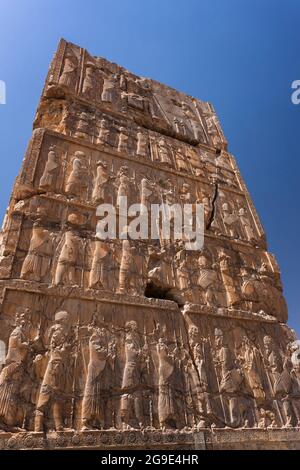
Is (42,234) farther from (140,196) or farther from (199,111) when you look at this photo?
(199,111)

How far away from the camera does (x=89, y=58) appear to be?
8.20m

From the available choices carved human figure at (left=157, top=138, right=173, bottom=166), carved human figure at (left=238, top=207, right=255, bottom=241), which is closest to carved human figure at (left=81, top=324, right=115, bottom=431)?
carved human figure at (left=238, top=207, right=255, bottom=241)

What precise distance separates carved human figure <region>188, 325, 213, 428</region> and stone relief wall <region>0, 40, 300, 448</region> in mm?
15

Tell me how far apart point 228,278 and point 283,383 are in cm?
161

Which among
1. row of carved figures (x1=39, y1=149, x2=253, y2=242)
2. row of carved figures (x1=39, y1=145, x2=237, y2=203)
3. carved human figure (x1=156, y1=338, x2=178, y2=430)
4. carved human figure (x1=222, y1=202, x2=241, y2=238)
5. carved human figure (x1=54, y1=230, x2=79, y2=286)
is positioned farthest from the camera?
carved human figure (x1=222, y1=202, x2=241, y2=238)

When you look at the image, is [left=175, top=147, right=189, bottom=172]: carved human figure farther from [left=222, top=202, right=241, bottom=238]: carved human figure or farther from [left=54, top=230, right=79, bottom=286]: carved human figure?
[left=54, top=230, right=79, bottom=286]: carved human figure

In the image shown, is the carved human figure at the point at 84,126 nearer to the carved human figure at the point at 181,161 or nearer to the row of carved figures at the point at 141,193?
the row of carved figures at the point at 141,193

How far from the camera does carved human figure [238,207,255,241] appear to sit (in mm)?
6260

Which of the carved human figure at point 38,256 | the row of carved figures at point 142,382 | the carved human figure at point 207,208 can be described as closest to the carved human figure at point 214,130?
the carved human figure at point 207,208

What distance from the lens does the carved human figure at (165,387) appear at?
336 cm

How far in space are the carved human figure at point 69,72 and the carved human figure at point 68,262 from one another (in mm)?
4039

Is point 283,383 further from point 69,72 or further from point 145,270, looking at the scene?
point 69,72
